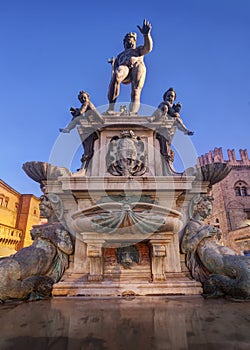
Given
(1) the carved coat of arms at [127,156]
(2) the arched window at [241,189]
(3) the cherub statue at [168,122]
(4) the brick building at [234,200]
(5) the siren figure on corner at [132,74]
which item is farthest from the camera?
(2) the arched window at [241,189]

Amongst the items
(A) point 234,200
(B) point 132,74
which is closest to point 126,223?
(B) point 132,74

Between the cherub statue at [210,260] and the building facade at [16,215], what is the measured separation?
2152cm

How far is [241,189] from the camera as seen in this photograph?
30.1 metres

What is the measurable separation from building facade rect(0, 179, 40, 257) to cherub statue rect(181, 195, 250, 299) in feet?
70.6

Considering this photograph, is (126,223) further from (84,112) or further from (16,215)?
(16,215)

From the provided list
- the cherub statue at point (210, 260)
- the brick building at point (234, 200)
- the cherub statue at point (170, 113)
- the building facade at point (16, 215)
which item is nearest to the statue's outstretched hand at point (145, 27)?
the cherub statue at point (170, 113)

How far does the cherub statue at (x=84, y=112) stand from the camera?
14.9ft

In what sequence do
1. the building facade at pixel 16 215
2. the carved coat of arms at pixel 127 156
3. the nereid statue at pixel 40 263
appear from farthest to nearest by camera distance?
the building facade at pixel 16 215 → the carved coat of arms at pixel 127 156 → the nereid statue at pixel 40 263

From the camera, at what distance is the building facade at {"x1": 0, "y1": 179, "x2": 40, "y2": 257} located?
2184 centimetres

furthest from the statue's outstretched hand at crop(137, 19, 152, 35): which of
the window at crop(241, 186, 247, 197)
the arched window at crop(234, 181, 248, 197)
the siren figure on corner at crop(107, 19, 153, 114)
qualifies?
the window at crop(241, 186, 247, 197)

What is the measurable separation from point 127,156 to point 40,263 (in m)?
2.33

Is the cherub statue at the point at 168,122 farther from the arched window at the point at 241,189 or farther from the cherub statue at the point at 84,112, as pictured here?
the arched window at the point at 241,189

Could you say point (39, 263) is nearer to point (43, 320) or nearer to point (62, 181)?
point (43, 320)

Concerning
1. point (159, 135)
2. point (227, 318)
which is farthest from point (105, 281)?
point (159, 135)
